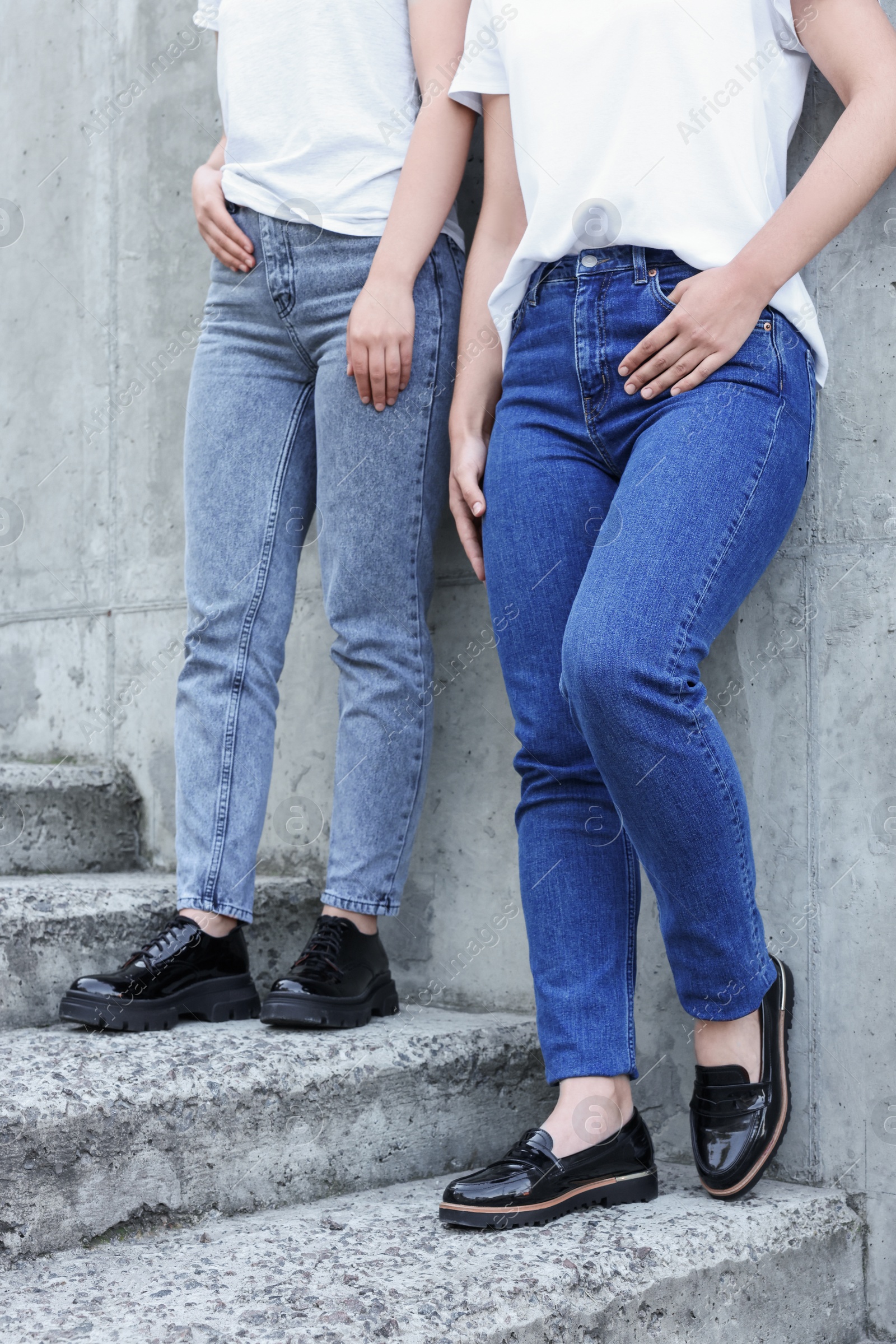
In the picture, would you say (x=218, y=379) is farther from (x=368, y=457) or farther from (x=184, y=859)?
(x=184, y=859)

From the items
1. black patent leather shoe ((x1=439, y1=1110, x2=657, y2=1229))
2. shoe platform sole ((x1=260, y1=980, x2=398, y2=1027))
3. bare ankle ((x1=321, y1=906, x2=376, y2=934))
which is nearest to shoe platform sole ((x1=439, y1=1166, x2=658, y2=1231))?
black patent leather shoe ((x1=439, y1=1110, x2=657, y2=1229))

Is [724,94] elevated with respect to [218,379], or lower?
elevated

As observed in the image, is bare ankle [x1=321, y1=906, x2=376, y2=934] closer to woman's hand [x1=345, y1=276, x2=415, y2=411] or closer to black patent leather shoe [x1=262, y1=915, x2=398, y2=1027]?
black patent leather shoe [x1=262, y1=915, x2=398, y2=1027]

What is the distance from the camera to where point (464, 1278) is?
1253mm

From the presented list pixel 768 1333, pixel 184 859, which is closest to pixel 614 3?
pixel 184 859

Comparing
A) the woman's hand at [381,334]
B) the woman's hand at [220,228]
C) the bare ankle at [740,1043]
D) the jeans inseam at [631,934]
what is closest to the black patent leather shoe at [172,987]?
the jeans inseam at [631,934]

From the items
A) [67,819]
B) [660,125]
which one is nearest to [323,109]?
[660,125]

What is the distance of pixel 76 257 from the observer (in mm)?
2912

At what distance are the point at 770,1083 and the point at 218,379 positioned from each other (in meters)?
1.32

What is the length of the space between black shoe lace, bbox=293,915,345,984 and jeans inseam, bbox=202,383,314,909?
167mm

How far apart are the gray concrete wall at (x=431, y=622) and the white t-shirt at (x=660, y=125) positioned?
0.54 feet

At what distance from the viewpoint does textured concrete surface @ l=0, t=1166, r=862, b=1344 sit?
1.16 m

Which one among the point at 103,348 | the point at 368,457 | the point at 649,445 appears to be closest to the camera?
the point at 649,445

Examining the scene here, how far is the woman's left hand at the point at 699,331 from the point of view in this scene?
1443 millimetres
